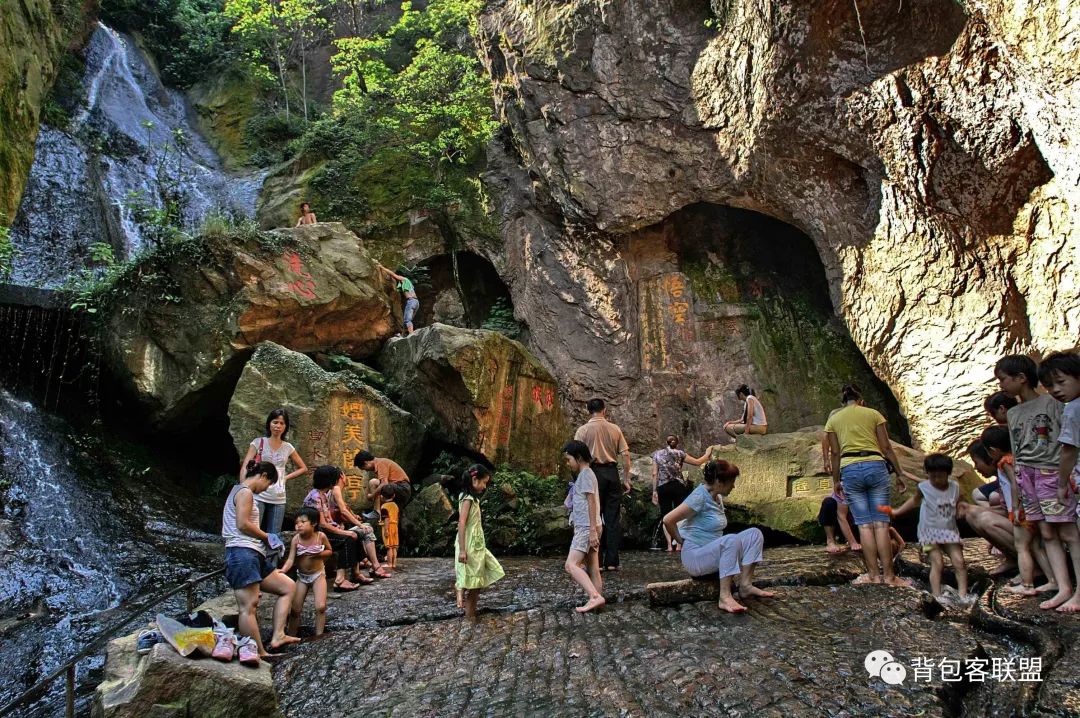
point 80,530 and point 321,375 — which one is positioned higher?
point 321,375

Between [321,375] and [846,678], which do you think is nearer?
[846,678]

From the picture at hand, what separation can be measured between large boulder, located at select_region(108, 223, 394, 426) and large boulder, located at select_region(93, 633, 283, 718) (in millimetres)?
8275

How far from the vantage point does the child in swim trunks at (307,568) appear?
5.61 meters

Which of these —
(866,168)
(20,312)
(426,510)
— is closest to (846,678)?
(426,510)

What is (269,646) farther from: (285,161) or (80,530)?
(285,161)

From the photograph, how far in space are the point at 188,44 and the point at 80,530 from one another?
821 inches

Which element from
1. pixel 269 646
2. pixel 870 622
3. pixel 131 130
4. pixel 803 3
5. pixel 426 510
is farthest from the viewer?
pixel 131 130

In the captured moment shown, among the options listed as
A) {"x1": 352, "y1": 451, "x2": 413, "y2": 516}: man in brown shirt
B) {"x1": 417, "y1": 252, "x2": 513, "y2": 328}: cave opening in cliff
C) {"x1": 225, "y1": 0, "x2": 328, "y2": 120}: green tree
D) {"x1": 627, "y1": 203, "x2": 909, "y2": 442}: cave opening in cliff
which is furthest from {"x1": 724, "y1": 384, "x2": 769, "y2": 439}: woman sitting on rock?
{"x1": 225, "y1": 0, "x2": 328, "y2": 120}: green tree

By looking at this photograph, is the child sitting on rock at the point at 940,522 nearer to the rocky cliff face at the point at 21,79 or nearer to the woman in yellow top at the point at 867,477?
the woman in yellow top at the point at 867,477

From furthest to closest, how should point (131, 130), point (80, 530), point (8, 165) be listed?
point (131, 130)
point (8, 165)
point (80, 530)

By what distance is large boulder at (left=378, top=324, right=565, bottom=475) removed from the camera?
11453 mm

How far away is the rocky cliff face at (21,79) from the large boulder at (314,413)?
5.48 metres

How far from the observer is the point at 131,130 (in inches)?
738

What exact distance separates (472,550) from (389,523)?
2.72 meters
